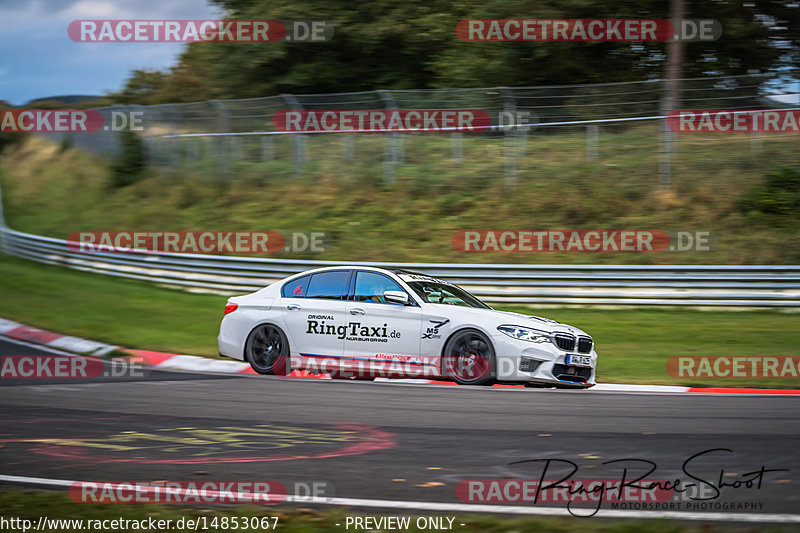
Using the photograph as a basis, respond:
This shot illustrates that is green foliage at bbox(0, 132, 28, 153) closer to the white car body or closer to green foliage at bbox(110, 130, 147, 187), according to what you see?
green foliage at bbox(110, 130, 147, 187)

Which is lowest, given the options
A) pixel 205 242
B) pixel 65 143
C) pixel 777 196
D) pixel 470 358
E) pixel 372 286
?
pixel 470 358

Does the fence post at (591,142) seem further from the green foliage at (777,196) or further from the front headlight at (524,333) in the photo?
the front headlight at (524,333)

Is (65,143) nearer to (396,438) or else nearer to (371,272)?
(371,272)

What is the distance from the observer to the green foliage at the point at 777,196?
1767 cm

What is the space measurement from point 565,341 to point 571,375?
0.38 m

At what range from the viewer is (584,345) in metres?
9.84

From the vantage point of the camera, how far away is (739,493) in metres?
5.04

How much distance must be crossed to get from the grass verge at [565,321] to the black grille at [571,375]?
3.28 feet

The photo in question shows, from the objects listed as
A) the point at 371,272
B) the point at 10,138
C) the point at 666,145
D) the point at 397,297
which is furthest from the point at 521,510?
the point at 10,138

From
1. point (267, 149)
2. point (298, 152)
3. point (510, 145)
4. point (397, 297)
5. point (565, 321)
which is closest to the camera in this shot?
point (397, 297)

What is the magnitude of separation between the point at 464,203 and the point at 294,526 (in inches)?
652

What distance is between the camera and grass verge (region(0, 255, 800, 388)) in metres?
12.1

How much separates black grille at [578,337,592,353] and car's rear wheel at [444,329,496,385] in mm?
1021

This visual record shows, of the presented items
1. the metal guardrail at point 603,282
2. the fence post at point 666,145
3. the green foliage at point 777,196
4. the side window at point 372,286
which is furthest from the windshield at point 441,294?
the fence post at point 666,145
